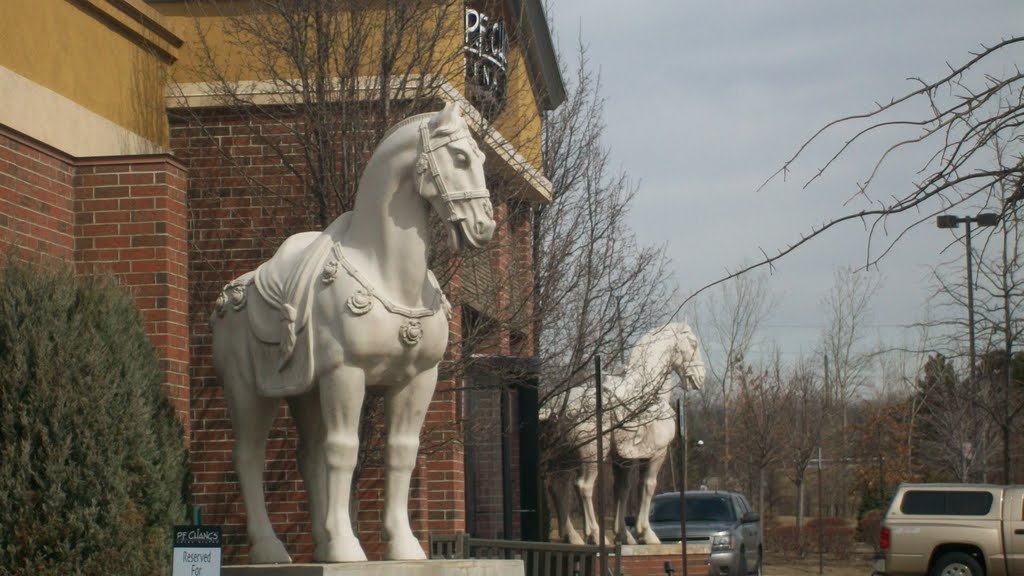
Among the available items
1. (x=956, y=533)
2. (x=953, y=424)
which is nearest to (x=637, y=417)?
(x=956, y=533)

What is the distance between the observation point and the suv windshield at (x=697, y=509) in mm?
23656

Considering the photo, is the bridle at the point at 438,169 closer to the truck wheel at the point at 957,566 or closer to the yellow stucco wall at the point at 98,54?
the yellow stucco wall at the point at 98,54

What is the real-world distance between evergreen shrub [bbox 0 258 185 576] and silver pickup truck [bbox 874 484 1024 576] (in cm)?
1704

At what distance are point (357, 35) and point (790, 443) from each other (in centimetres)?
3508

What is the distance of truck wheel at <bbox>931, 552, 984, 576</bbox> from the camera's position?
898 inches

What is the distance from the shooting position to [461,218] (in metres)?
7.26

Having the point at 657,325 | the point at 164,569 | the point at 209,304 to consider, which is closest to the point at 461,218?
the point at 164,569

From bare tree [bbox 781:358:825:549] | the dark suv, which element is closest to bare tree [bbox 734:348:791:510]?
bare tree [bbox 781:358:825:549]

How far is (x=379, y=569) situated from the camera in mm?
7203

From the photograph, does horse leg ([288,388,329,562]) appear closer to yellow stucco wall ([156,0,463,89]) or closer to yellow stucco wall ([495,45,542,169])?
yellow stucco wall ([156,0,463,89])

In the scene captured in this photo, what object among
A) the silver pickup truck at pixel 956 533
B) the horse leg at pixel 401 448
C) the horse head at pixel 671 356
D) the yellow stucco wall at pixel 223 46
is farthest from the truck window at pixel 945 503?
the horse leg at pixel 401 448

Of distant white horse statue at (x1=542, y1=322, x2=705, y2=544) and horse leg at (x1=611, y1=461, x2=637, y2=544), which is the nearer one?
distant white horse statue at (x1=542, y1=322, x2=705, y2=544)

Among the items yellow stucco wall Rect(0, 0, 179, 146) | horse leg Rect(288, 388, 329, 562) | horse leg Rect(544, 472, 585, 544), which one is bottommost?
horse leg Rect(544, 472, 585, 544)

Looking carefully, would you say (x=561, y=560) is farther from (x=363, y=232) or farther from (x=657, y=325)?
(x=657, y=325)
